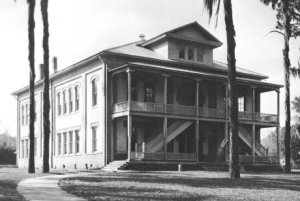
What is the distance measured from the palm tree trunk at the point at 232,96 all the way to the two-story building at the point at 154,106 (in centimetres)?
992

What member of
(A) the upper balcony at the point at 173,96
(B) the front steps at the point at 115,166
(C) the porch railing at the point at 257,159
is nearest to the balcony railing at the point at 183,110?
(A) the upper balcony at the point at 173,96

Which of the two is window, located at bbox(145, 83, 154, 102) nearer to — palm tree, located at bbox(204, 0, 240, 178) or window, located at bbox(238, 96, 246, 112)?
window, located at bbox(238, 96, 246, 112)

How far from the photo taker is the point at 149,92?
3581 cm

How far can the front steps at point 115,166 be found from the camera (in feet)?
102

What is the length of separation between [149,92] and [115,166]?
21.2 feet

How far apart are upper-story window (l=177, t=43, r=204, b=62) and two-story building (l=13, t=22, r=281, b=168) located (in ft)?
0.12

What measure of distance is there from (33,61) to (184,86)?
12.6m

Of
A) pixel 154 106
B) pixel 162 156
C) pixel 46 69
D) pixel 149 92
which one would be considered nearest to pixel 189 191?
pixel 46 69

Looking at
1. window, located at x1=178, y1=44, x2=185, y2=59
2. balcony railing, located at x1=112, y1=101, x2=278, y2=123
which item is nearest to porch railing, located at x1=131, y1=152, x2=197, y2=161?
balcony railing, located at x1=112, y1=101, x2=278, y2=123

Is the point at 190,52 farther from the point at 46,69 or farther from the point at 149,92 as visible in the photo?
the point at 46,69

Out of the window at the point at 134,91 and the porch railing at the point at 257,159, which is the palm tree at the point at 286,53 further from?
the window at the point at 134,91

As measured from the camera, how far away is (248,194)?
16.1 meters

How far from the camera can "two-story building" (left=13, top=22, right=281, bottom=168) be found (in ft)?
110

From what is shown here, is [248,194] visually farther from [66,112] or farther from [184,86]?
[66,112]
